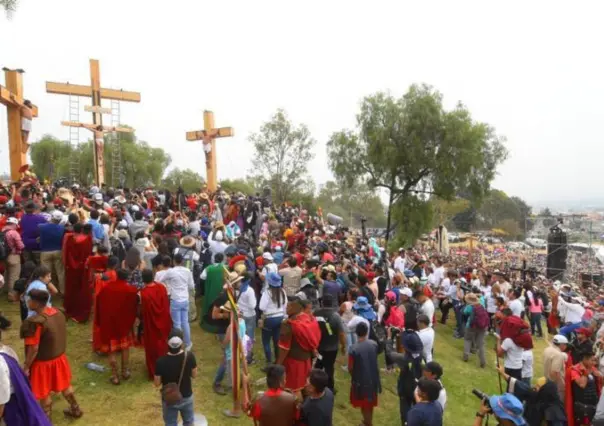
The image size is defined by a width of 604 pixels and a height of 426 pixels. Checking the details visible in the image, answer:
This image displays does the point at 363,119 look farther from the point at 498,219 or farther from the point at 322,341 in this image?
the point at 498,219

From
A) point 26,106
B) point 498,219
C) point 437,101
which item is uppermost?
point 437,101

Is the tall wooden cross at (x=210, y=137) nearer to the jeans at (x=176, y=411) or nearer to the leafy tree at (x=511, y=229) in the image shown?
the jeans at (x=176, y=411)

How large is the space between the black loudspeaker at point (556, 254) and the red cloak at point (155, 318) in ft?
84.1

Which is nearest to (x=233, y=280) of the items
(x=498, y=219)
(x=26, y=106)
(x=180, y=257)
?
(x=180, y=257)

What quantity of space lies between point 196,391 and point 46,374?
2.27 metres

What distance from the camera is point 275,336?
7379 mm

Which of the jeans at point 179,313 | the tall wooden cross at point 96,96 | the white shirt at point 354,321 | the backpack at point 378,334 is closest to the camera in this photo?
the jeans at point 179,313

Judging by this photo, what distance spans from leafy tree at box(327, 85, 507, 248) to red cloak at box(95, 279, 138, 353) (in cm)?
2070

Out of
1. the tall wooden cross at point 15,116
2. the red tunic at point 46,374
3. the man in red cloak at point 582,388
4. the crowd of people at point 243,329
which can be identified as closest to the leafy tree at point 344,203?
the tall wooden cross at point 15,116

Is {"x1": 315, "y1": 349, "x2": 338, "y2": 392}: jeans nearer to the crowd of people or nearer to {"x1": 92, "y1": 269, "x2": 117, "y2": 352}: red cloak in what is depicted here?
the crowd of people

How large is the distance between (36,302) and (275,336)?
377cm

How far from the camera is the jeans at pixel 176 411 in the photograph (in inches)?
190

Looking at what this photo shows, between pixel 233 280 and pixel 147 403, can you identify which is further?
pixel 233 280

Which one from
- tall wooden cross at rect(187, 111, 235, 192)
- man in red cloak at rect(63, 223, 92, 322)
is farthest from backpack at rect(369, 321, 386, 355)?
tall wooden cross at rect(187, 111, 235, 192)
